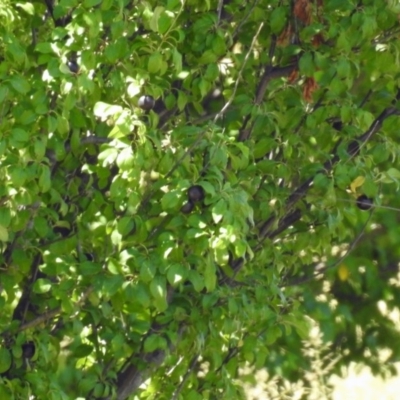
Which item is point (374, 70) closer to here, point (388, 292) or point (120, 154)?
point (120, 154)

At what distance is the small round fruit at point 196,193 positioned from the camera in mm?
3105

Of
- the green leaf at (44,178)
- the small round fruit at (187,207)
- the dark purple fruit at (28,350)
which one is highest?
the green leaf at (44,178)

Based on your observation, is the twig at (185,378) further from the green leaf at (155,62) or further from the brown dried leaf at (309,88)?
the green leaf at (155,62)

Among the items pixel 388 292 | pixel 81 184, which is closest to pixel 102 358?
pixel 81 184

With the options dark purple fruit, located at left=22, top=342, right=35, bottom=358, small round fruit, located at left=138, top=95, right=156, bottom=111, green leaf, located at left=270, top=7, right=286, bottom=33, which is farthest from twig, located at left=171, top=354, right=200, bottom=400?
green leaf, located at left=270, top=7, right=286, bottom=33

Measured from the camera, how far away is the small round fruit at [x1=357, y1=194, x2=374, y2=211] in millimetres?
3826

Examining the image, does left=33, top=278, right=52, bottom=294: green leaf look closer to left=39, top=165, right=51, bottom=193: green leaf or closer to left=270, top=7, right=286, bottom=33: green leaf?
left=39, top=165, right=51, bottom=193: green leaf

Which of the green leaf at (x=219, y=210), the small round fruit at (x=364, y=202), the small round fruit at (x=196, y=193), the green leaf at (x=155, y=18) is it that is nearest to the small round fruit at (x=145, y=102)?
the green leaf at (x=155, y=18)

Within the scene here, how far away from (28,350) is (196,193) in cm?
90

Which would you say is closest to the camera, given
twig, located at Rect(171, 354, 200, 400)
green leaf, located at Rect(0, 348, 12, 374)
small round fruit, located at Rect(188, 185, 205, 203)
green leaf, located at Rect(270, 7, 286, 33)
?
small round fruit, located at Rect(188, 185, 205, 203)

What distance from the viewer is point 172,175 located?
130 inches

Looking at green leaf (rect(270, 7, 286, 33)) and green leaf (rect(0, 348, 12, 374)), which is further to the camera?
green leaf (rect(270, 7, 286, 33))

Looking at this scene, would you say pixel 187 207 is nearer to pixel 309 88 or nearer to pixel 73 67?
pixel 73 67

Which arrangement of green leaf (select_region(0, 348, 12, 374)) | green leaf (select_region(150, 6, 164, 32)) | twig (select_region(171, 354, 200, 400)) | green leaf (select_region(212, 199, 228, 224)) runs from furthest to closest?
twig (select_region(171, 354, 200, 400)), green leaf (select_region(0, 348, 12, 374)), green leaf (select_region(150, 6, 164, 32)), green leaf (select_region(212, 199, 228, 224))
